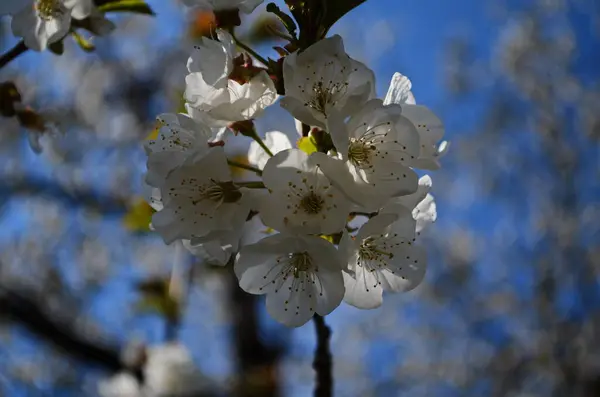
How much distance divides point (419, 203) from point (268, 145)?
32cm

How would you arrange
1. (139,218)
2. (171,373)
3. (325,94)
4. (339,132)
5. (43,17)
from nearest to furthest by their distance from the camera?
1. (339,132)
2. (325,94)
3. (43,17)
4. (139,218)
5. (171,373)

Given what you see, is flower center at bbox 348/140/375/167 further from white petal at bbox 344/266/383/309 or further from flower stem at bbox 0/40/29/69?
flower stem at bbox 0/40/29/69

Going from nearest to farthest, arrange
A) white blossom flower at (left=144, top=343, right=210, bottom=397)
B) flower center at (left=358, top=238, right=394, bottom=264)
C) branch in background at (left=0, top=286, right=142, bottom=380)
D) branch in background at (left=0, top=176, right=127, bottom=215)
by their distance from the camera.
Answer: flower center at (left=358, top=238, right=394, bottom=264) < white blossom flower at (left=144, top=343, right=210, bottom=397) < branch in background at (left=0, top=286, right=142, bottom=380) < branch in background at (left=0, top=176, right=127, bottom=215)

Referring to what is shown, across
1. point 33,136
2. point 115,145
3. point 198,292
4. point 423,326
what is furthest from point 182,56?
point 33,136

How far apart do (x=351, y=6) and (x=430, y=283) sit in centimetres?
701

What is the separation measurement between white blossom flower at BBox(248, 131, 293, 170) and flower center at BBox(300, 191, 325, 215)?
8.6 inches

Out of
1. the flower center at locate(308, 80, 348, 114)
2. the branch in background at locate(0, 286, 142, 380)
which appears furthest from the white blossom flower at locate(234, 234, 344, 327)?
the branch in background at locate(0, 286, 142, 380)

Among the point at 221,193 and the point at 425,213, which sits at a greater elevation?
the point at 221,193

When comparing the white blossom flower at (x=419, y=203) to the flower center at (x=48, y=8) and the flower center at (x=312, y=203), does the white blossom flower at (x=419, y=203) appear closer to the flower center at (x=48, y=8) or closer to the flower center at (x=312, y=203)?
the flower center at (x=312, y=203)

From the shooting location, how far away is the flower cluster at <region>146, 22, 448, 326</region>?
0.88 m

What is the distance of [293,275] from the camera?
1.03m

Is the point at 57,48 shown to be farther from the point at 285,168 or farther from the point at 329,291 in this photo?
the point at 329,291

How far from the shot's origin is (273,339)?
4969 millimetres

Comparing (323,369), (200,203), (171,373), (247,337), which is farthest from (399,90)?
(247,337)
